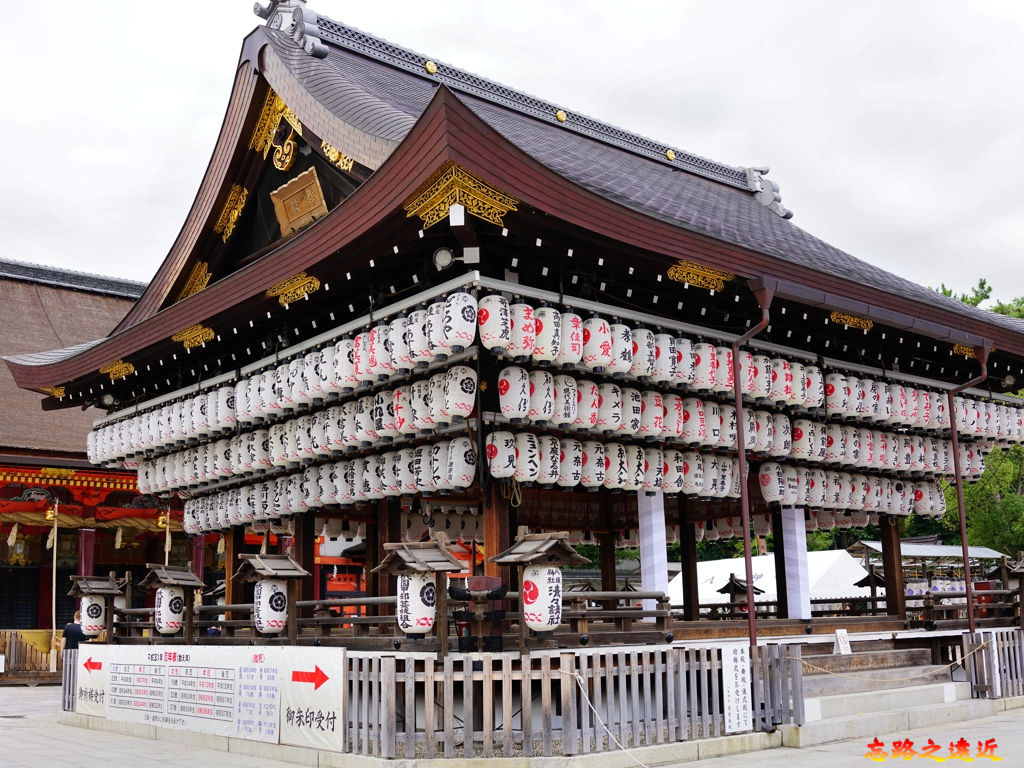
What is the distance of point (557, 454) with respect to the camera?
11.4 m

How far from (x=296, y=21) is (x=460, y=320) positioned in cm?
854

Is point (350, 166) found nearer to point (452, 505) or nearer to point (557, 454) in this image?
point (557, 454)

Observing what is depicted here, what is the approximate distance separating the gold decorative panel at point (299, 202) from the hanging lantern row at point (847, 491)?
766 centimetres

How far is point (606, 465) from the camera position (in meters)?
12.1

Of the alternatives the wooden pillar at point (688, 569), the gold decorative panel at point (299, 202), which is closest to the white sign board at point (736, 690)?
the wooden pillar at point (688, 569)

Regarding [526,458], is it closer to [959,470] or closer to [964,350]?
[959,470]

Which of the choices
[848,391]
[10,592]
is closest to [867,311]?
[848,391]

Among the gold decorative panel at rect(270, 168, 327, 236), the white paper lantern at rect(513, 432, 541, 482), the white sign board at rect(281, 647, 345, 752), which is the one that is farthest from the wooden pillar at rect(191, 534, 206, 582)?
the white paper lantern at rect(513, 432, 541, 482)

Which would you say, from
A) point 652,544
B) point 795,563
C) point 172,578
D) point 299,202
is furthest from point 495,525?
point 795,563

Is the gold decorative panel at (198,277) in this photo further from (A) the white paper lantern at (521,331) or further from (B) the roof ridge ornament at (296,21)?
(A) the white paper lantern at (521,331)

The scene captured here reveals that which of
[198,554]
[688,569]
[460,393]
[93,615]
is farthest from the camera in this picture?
[198,554]

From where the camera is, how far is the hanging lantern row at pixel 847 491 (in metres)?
14.6

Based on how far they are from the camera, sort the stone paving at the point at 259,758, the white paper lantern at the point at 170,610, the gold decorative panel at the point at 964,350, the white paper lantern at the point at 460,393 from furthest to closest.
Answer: the gold decorative panel at the point at 964,350
the white paper lantern at the point at 170,610
the white paper lantern at the point at 460,393
the stone paving at the point at 259,758

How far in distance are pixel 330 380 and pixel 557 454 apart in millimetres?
3040
